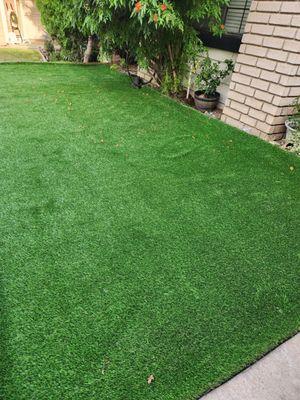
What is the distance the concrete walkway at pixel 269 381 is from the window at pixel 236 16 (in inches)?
159

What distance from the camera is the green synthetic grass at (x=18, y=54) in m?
7.73

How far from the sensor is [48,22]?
6.96 meters

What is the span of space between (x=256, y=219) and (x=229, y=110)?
2.08m

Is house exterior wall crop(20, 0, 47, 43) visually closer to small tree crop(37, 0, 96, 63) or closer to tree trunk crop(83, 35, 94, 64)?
small tree crop(37, 0, 96, 63)

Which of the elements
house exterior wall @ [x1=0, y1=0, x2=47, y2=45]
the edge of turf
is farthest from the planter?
house exterior wall @ [x1=0, y1=0, x2=47, y2=45]

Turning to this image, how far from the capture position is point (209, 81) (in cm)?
409

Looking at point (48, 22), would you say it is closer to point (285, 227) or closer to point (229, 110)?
point (229, 110)

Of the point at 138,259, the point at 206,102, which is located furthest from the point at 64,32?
the point at 138,259

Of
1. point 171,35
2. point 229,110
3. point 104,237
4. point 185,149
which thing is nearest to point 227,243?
point 104,237

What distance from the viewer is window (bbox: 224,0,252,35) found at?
155 inches

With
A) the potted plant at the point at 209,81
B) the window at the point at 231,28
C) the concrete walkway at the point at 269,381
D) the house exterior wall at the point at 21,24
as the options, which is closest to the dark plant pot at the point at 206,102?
the potted plant at the point at 209,81

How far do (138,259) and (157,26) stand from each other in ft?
10.1

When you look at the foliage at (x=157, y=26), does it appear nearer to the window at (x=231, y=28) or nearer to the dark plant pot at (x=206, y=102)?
the window at (x=231, y=28)

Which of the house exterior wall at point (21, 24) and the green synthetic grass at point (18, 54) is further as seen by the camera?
the house exterior wall at point (21, 24)
